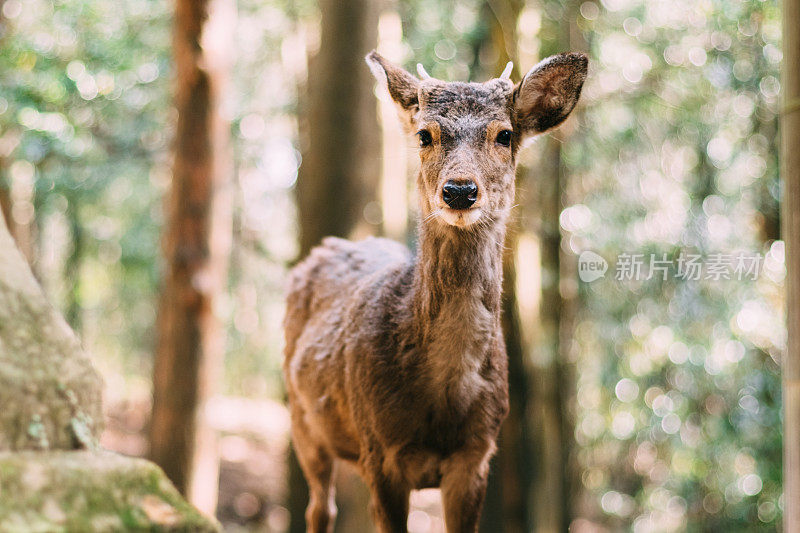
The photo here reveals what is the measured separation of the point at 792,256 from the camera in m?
4.02

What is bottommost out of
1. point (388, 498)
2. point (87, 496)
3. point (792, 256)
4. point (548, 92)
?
point (388, 498)

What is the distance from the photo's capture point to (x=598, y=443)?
11.7 m

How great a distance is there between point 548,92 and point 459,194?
0.72m

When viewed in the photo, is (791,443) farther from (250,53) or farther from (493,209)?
(250,53)

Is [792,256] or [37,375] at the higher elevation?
[792,256]

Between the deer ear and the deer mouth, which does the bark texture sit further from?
the deer ear

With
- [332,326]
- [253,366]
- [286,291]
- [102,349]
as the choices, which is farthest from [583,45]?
[102,349]

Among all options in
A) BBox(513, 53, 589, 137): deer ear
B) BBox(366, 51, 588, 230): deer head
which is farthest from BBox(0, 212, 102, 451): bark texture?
BBox(513, 53, 589, 137): deer ear

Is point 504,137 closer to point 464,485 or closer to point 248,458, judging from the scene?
point 464,485

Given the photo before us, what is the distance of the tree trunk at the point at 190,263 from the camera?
8039mm

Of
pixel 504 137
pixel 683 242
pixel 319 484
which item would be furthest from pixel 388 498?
pixel 683 242

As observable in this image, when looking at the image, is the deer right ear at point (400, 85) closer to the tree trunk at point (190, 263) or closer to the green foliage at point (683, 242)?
the green foliage at point (683, 242)

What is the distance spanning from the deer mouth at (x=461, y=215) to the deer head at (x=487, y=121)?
1 centimetres

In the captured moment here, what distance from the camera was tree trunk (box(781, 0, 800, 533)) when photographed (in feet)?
13.1
